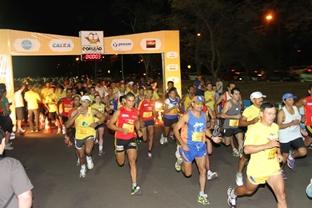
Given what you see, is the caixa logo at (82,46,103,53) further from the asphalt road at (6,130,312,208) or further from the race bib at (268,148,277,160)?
the race bib at (268,148,277,160)

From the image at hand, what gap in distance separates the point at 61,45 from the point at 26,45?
1.44 metres

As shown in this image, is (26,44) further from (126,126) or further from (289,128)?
(289,128)

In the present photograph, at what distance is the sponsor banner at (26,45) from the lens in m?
17.7

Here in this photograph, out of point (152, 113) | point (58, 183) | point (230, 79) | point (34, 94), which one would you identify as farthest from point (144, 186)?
point (230, 79)

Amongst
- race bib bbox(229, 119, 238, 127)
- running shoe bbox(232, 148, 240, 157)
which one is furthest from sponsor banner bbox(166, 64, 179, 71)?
race bib bbox(229, 119, 238, 127)

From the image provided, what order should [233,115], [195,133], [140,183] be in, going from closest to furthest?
[195,133] → [140,183] → [233,115]

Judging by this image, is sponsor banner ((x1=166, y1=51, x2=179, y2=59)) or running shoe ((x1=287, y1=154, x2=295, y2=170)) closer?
running shoe ((x1=287, y1=154, x2=295, y2=170))

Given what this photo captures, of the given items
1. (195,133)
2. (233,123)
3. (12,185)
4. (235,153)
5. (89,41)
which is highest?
(89,41)

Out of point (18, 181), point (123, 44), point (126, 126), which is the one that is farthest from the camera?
point (123, 44)

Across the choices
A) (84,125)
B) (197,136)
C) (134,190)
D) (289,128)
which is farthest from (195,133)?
(84,125)

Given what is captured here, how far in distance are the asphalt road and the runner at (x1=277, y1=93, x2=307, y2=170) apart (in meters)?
0.51

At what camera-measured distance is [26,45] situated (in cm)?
1784

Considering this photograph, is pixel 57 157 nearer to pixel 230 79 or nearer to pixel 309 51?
pixel 230 79

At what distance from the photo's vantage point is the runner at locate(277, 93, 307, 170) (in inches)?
347
